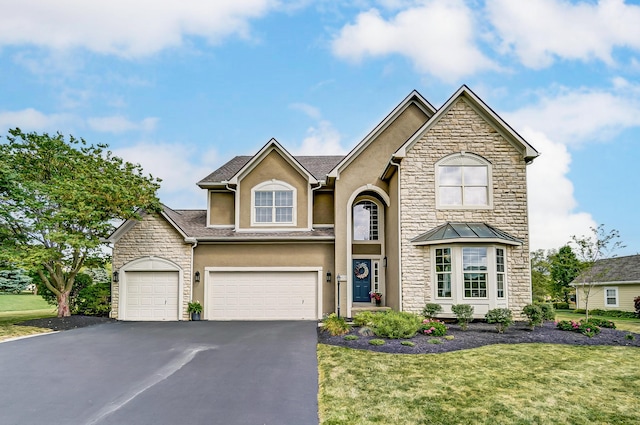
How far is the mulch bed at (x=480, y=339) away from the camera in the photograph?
1061cm

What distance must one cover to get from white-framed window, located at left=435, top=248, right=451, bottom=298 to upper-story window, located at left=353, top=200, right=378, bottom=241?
14.4 feet

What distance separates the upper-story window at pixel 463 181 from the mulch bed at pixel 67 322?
14.4 m

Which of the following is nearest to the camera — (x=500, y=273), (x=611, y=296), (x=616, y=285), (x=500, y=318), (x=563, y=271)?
(x=500, y=318)

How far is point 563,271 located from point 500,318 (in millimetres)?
27831

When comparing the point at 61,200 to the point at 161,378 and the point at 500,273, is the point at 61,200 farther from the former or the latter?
the point at 500,273

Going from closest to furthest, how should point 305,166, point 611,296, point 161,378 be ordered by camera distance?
point 161,378
point 305,166
point 611,296

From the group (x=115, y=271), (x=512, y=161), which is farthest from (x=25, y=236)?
(x=512, y=161)

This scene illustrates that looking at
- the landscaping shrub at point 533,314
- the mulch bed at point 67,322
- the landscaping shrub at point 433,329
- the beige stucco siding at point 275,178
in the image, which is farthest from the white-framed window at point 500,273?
the mulch bed at point 67,322

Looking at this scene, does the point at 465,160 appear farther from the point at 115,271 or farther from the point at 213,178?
the point at 115,271

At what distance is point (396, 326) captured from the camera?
1161cm

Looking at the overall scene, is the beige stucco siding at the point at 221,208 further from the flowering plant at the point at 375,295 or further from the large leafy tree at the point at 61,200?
the flowering plant at the point at 375,295

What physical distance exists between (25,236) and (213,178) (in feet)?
26.2

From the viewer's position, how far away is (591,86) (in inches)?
615

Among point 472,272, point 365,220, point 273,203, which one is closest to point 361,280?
point 365,220
